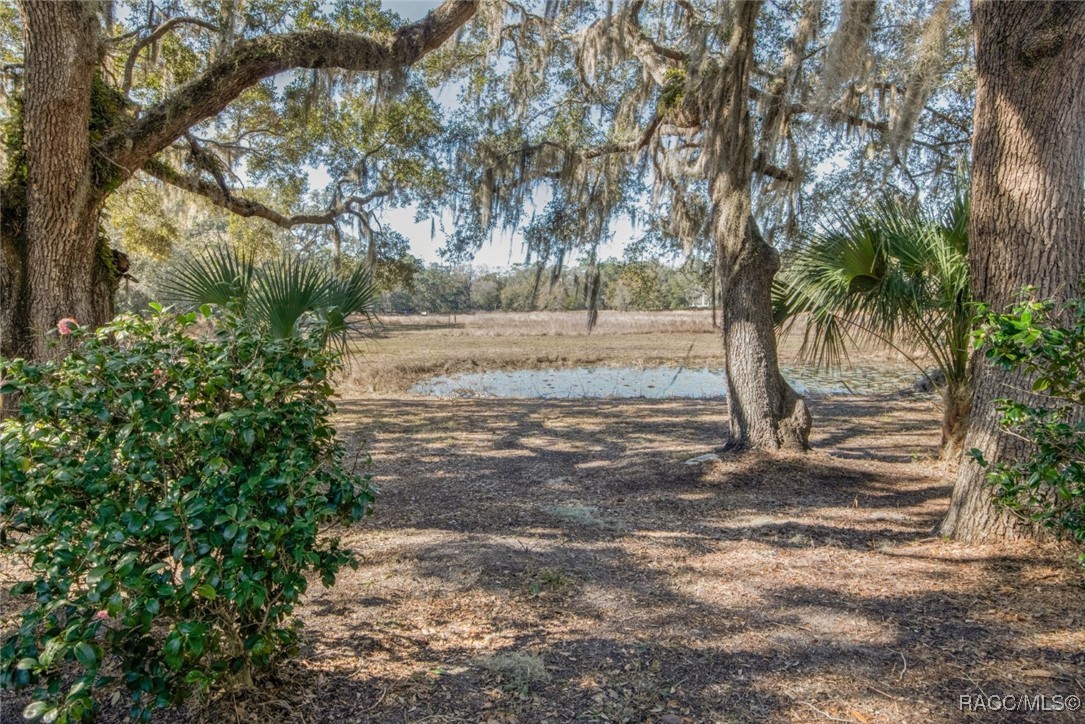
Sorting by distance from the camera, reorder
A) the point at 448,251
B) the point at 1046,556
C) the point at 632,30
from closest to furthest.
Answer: the point at 1046,556 < the point at 632,30 < the point at 448,251

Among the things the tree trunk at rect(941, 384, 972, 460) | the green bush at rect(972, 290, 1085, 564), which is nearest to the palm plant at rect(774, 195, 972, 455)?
the tree trunk at rect(941, 384, 972, 460)

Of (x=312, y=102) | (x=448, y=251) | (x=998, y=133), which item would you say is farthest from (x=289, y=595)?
(x=448, y=251)

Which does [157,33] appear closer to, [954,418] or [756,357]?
[756,357]

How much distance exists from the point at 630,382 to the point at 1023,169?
1055 centimetres

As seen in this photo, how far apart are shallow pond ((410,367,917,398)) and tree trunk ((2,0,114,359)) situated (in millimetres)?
7133

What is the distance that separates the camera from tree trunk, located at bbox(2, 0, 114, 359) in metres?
4.15

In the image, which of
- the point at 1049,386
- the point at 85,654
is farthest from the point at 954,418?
the point at 85,654

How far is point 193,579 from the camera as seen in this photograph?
1.57 m

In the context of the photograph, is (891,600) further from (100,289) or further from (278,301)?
(100,289)

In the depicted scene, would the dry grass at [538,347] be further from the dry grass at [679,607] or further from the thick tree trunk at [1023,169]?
the thick tree trunk at [1023,169]

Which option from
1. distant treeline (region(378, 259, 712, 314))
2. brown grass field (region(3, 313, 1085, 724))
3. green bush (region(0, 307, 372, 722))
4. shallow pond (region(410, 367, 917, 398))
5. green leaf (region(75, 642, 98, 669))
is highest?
distant treeline (region(378, 259, 712, 314))

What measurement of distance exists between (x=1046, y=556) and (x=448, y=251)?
8.52 m

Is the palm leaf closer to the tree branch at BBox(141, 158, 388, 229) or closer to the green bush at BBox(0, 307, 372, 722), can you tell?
the tree branch at BBox(141, 158, 388, 229)

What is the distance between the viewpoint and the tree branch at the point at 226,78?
475 centimetres
